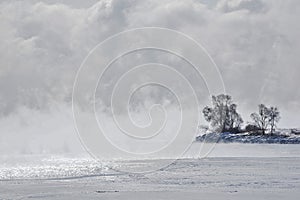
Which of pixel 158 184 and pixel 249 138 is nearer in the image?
pixel 158 184

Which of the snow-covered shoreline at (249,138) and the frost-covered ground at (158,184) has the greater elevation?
the snow-covered shoreline at (249,138)

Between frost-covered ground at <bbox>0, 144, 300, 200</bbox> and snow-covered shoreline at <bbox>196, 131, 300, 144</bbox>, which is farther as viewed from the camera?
snow-covered shoreline at <bbox>196, 131, 300, 144</bbox>

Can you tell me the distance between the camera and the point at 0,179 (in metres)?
36.1

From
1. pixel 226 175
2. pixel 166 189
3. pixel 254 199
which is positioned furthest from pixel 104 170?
pixel 254 199

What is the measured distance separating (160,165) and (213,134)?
99840 mm

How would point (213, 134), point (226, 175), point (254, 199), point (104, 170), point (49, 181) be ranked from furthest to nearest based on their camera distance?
1. point (213, 134)
2. point (104, 170)
3. point (226, 175)
4. point (49, 181)
5. point (254, 199)

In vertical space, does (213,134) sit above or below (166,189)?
above

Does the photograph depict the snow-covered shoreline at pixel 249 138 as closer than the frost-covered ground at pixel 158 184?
No

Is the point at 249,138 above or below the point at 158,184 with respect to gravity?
above

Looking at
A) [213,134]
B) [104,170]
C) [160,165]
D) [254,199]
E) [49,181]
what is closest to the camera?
[254,199]

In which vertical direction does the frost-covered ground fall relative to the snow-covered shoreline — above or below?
below

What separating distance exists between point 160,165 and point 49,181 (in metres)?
15.3

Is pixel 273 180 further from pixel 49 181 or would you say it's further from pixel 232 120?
pixel 232 120

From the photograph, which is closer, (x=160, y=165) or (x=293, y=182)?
(x=293, y=182)
